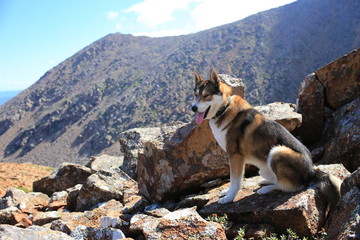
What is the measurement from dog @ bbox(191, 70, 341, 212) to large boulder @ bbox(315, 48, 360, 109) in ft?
14.6

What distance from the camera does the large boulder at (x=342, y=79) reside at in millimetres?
9953

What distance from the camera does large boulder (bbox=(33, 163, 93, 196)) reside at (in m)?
14.6

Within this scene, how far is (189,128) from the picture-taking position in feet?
31.1

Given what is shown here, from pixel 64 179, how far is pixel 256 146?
11.0 m

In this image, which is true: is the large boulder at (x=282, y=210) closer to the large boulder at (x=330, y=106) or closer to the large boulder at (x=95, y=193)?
the large boulder at (x=330, y=106)

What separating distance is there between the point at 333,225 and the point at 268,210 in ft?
4.13

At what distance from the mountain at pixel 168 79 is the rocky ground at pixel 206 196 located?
250 ft

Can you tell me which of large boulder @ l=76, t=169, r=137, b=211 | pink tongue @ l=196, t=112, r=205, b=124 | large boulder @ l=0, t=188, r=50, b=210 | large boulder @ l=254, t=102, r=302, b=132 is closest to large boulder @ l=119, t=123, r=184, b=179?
large boulder @ l=76, t=169, r=137, b=211

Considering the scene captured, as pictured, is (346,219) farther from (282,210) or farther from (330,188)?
(330,188)

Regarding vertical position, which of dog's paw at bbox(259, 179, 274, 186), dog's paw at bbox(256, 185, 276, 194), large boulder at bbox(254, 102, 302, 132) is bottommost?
dog's paw at bbox(259, 179, 274, 186)

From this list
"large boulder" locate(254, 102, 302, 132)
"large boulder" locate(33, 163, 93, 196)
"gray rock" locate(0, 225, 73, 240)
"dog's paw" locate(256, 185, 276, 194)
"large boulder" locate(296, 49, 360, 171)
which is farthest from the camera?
"large boulder" locate(33, 163, 93, 196)

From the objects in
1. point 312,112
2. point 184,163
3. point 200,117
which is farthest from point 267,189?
point 312,112

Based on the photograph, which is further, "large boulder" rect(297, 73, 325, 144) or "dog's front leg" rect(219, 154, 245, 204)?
"large boulder" rect(297, 73, 325, 144)

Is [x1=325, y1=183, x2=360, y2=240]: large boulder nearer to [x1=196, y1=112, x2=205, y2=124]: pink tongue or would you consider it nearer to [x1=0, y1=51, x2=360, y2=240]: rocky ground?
[x1=0, y1=51, x2=360, y2=240]: rocky ground
